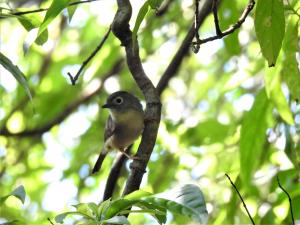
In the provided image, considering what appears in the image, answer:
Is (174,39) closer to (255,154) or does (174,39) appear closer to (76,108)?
(76,108)

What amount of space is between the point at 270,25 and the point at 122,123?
2574 mm

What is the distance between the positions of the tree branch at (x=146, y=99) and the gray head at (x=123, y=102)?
92.8 inches

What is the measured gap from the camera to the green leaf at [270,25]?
2.34 metres

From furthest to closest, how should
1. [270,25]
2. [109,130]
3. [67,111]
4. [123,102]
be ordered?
[67,111] → [123,102] → [109,130] → [270,25]

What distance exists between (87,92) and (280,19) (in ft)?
13.3

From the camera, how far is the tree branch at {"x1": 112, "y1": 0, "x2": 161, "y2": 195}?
2471 millimetres

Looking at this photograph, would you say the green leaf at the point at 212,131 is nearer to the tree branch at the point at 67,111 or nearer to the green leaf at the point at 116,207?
the tree branch at the point at 67,111

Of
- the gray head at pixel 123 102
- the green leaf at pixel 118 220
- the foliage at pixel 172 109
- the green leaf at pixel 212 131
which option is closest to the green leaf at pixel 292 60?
the foliage at pixel 172 109

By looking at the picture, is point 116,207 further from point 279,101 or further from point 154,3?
point 279,101

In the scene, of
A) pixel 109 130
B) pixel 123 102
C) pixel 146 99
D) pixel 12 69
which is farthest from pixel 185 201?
pixel 123 102

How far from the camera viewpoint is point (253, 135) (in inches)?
144

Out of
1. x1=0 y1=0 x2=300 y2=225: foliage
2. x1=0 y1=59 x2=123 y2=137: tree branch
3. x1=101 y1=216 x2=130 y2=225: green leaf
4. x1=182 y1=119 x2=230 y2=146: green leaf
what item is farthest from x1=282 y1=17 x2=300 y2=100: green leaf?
x1=0 y1=59 x2=123 y2=137: tree branch

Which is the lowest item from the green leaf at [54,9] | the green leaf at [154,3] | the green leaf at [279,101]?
the green leaf at [279,101]

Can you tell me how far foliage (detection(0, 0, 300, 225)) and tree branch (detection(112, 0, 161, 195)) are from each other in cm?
10
